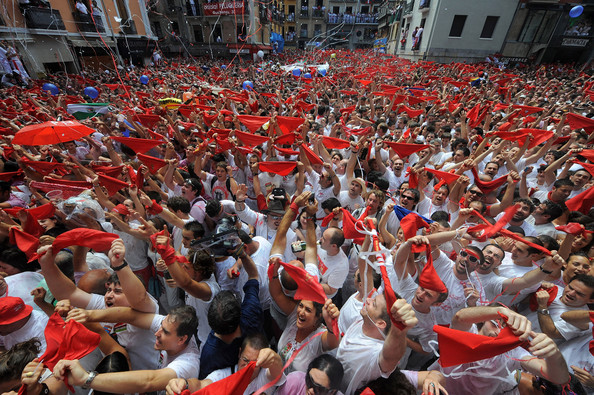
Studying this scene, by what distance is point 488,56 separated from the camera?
24.4 metres

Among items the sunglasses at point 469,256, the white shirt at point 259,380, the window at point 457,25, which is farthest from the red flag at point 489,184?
the window at point 457,25

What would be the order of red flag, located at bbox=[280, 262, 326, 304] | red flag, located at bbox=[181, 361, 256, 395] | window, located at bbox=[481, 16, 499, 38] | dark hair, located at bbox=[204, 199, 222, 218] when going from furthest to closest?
window, located at bbox=[481, 16, 499, 38] < dark hair, located at bbox=[204, 199, 222, 218] < red flag, located at bbox=[280, 262, 326, 304] < red flag, located at bbox=[181, 361, 256, 395]

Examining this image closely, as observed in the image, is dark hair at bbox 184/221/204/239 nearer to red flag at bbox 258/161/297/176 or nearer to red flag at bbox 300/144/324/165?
red flag at bbox 258/161/297/176

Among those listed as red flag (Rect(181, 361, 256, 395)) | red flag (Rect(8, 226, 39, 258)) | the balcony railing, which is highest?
the balcony railing

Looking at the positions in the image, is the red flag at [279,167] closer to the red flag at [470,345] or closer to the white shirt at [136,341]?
the white shirt at [136,341]

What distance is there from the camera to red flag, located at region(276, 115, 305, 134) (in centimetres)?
604

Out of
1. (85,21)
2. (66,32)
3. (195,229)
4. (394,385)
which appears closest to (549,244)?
(394,385)

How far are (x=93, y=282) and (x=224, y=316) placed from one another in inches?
61.6

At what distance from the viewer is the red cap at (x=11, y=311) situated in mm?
1988

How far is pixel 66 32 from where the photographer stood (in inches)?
687

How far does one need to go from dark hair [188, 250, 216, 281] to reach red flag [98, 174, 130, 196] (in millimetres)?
1886

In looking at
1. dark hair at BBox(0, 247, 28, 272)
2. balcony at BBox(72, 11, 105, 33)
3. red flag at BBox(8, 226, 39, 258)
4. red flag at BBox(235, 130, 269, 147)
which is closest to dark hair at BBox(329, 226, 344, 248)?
red flag at BBox(8, 226, 39, 258)

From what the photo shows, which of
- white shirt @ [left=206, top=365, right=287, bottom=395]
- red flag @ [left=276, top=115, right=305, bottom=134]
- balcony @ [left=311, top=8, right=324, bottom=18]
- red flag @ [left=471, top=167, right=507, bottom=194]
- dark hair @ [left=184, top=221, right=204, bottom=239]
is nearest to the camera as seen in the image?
white shirt @ [left=206, top=365, right=287, bottom=395]

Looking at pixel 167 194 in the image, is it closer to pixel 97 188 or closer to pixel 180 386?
pixel 97 188
